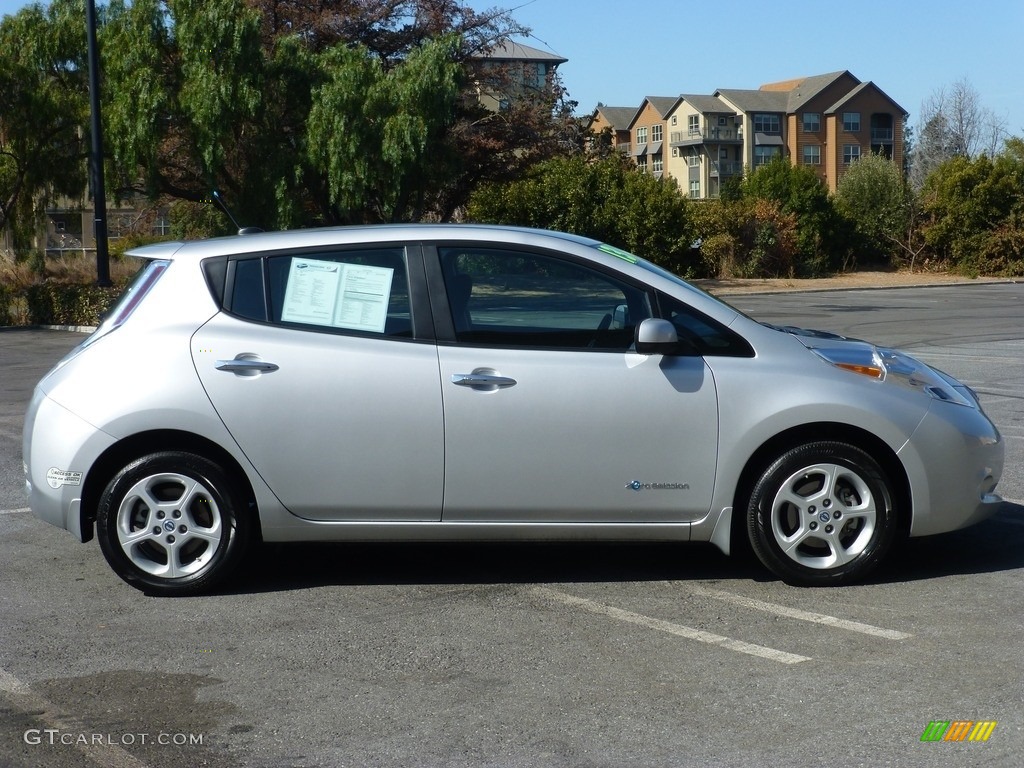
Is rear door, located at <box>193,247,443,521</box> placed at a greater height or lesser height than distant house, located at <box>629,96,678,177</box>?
lesser

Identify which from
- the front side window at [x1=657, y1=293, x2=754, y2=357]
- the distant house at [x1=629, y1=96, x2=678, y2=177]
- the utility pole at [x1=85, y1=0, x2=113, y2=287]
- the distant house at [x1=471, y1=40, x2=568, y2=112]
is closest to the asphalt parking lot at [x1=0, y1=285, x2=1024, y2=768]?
the front side window at [x1=657, y1=293, x2=754, y2=357]

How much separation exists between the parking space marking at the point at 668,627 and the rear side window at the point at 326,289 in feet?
4.82

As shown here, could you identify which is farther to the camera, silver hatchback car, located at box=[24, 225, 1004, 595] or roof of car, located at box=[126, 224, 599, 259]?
roof of car, located at box=[126, 224, 599, 259]

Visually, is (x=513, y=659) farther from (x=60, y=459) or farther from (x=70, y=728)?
(x=60, y=459)

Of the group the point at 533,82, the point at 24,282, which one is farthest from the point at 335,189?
the point at 533,82

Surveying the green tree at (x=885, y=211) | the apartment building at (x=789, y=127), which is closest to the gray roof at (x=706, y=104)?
the apartment building at (x=789, y=127)

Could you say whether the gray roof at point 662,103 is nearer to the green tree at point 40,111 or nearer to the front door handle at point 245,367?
the green tree at point 40,111

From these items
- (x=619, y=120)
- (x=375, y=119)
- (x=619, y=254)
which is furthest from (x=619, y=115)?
(x=619, y=254)

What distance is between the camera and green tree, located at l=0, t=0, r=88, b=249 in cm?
2756

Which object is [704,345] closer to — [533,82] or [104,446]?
[104,446]

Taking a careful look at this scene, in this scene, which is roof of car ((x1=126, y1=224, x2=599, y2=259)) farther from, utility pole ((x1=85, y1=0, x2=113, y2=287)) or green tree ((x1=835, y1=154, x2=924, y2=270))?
green tree ((x1=835, y1=154, x2=924, y2=270))

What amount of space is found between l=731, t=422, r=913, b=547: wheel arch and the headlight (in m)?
0.28

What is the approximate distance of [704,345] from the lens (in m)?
5.56

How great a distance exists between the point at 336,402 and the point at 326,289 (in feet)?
1.80
